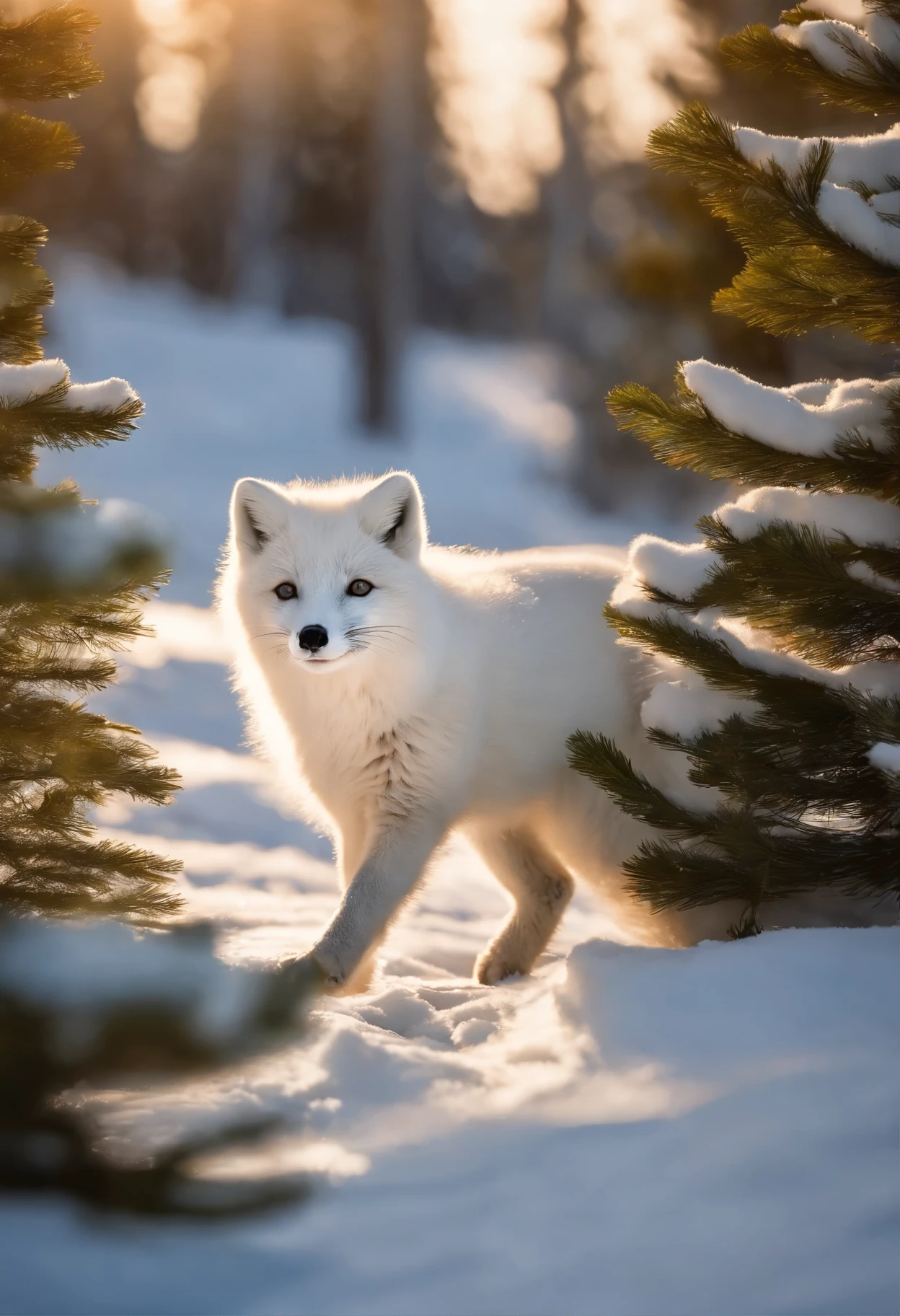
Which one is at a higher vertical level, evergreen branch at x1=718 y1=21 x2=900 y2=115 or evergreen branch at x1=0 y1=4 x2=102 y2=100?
evergreen branch at x1=718 y1=21 x2=900 y2=115

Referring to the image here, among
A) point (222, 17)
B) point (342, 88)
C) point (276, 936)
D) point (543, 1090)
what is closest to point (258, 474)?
point (276, 936)

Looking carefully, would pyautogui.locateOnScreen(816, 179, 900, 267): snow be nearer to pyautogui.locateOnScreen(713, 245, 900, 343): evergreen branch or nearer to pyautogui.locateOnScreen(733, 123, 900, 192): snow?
pyautogui.locateOnScreen(713, 245, 900, 343): evergreen branch

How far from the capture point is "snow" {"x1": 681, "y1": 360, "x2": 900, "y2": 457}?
10.4ft

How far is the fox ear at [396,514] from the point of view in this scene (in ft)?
13.5

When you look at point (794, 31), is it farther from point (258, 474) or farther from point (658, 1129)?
point (258, 474)

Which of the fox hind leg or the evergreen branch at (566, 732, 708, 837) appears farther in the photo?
the fox hind leg

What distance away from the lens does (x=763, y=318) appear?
3.29m

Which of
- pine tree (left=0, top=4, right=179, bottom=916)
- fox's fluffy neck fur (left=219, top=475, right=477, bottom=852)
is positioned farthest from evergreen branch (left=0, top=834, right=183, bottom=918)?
fox's fluffy neck fur (left=219, top=475, right=477, bottom=852)

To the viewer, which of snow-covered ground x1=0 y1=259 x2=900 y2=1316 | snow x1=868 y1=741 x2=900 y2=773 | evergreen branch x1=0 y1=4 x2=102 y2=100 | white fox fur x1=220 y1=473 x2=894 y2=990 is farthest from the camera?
white fox fur x1=220 y1=473 x2=894 y2=990

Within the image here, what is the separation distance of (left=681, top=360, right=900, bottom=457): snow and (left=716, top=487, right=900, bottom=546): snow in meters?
0.19

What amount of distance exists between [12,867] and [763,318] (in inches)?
104

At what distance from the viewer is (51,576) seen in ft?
10.4

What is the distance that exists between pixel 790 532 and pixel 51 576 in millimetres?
2020

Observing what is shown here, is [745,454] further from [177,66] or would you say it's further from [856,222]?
[177,66]
